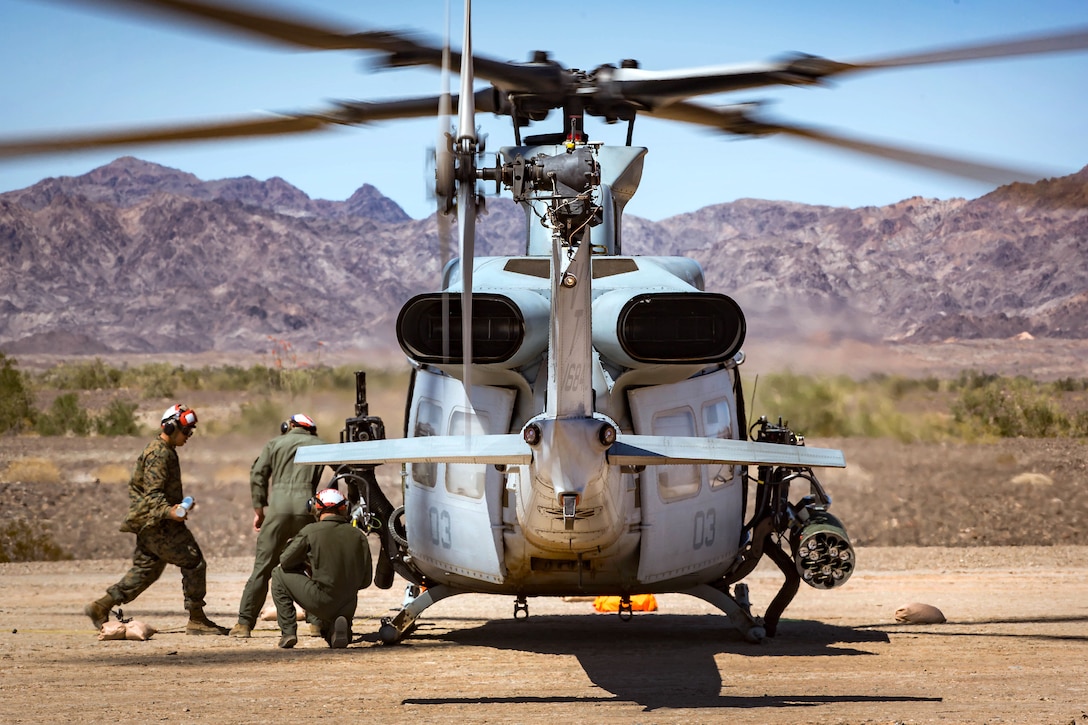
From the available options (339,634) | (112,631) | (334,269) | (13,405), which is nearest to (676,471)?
(339,634)

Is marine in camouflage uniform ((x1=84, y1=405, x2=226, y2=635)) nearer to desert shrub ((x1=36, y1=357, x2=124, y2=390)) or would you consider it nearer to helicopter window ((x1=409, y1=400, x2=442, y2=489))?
helicopter window ((x1=409, y1=400, x2=442, y2=489))

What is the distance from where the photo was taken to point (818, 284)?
84062mm

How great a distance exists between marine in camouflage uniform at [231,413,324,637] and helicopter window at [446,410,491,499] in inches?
72.0

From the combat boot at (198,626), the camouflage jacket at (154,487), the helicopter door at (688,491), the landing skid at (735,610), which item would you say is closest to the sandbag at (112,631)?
the combat boot at (198,626)

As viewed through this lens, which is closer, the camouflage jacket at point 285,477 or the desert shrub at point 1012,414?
the camouflage jacket at point 285,477

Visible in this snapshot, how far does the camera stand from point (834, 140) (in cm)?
866

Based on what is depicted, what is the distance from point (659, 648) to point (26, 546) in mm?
11880

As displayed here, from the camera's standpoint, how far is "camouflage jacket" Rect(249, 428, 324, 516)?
1184 cm

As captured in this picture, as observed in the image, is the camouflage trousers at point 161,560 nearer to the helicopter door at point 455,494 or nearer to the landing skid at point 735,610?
the helicopter door at point 455,494

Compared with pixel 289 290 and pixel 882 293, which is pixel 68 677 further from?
pixel 289 290

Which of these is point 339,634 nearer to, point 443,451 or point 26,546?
point 443,451

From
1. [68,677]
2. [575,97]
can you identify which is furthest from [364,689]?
[575,97]

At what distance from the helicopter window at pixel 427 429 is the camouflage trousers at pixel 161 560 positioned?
221cm

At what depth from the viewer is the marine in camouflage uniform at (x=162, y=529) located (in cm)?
1150
